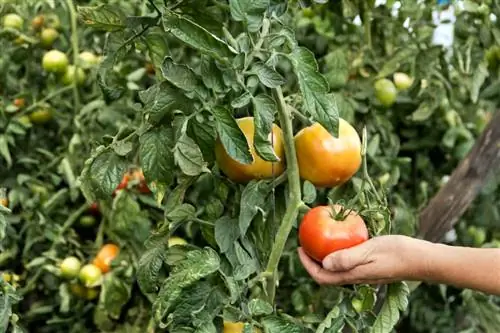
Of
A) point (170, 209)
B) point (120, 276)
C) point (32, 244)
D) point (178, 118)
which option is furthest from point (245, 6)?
point (32, 244)

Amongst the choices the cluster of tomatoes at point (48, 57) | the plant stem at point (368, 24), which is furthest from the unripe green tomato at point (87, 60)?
the plant stem at point (368, 24)

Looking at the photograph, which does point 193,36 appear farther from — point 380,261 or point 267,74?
point 380,261

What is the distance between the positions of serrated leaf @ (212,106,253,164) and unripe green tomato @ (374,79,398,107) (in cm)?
78

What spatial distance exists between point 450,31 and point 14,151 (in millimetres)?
974

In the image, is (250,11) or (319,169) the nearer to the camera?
(250,11)

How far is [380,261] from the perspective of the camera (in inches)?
36.6

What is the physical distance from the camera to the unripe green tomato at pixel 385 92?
1605mm

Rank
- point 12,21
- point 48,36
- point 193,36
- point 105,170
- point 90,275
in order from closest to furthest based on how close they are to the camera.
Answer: point 193,36 < point 105,170 < point 90,275 < point 12,21 < point 48,36

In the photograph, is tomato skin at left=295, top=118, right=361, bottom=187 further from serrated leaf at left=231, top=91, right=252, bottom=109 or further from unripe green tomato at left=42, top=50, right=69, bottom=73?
unripe green tomato at left=42, top=50, right=69, bottom=73

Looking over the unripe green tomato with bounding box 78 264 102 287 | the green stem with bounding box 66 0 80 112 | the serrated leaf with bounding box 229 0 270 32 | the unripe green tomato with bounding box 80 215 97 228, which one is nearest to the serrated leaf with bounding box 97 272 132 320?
the unripe green tomato with bounding box 78 264 102 287

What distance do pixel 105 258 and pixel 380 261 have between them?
2.21 ft

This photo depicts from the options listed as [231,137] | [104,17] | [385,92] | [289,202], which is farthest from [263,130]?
[385,92]

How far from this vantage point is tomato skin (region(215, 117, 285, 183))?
97cm

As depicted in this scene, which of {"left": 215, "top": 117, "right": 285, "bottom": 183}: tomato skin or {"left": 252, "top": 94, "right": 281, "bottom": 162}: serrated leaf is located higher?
{"left": 252, "top": 94, "right": 281, "bottom": 162}: serrated leaf
